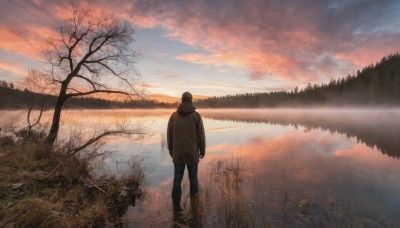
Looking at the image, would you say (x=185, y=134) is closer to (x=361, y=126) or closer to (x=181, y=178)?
(x=181, y=178)

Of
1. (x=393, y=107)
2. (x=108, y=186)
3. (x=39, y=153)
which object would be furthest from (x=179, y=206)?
(x=393, y=107)

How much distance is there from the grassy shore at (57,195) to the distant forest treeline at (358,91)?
11106 cm

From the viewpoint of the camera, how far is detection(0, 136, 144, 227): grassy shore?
4.70 metres

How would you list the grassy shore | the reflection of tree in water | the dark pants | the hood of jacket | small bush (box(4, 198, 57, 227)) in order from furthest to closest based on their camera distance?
the reflection of tree in water → the dark pants → the hood of jacket → the grassy shore → small bush (box(4, 198, 57, 227))

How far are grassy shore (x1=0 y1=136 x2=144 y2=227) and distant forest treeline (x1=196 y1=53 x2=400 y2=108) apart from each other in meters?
111

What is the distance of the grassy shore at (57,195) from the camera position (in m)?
4.70

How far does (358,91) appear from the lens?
106812 millimetres

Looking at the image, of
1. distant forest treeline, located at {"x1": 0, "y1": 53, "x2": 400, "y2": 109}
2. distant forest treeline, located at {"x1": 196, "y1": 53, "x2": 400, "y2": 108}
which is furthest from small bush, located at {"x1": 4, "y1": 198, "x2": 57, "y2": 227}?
distant forest treeline, located at {"x1": 196, "y1": 53, "x2": 400, "y2": 108}

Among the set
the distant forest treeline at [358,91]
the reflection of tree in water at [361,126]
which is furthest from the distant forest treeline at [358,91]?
the reflection of tree in water at [361,126]

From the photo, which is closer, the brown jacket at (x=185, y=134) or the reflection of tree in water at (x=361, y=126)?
the brown jacket at (x=185, y=134)

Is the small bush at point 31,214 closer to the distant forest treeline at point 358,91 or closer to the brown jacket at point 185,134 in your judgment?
the brown jacket at point 185,134

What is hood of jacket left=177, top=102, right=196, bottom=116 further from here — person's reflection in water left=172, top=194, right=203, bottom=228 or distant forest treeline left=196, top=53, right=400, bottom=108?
distant forest treeline left=196, top=53, right=400, bottom=108

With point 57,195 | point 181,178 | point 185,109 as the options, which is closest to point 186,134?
point 185,109

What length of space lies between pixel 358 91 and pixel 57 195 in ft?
407
